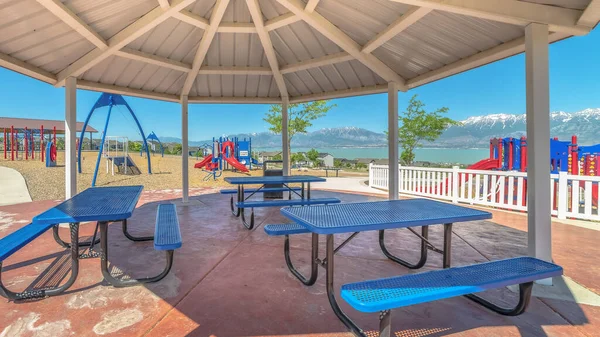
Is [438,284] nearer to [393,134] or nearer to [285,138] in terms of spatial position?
[393,134]

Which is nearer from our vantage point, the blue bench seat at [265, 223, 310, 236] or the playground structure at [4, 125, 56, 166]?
the blue bench seat at [265, 223, 310, 236]

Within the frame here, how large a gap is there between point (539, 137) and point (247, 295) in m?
2.94

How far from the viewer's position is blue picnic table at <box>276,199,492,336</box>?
6.81 feet

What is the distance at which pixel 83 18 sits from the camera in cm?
364

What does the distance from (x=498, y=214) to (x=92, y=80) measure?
8.30 m

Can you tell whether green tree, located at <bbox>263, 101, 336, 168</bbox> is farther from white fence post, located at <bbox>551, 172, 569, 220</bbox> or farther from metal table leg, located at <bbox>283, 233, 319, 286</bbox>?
metal table leg, located at <bbox>283, 233, 319, 286</bbox>

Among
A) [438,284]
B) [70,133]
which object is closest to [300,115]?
[70,133]

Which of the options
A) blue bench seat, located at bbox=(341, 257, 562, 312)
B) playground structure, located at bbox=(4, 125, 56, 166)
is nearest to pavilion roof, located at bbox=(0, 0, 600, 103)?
blue bench seat, located at bbox=(341, 257, 562, 312)

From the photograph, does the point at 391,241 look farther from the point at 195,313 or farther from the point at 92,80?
the point at 92,80

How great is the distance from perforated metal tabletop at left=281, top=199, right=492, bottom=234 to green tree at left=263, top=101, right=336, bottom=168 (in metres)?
19.4

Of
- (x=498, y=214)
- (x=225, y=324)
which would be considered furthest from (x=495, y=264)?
(x=498, y=214)

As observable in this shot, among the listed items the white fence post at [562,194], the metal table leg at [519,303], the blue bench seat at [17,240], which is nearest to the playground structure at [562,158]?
the white fence post at [562,194]

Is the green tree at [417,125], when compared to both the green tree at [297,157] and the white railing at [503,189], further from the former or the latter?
the green tree at [297,157]

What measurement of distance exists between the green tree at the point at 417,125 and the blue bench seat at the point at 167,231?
55.4 ft
